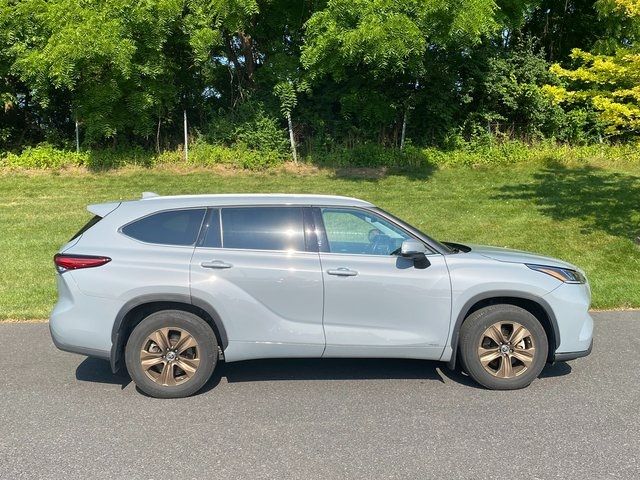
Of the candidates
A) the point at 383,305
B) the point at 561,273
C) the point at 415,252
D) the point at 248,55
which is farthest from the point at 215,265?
the point at 248,55

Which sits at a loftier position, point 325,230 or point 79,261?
point 325,230

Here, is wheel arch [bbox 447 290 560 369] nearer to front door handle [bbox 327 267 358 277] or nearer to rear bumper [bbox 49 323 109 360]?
front door handle [bbox 327 267 358 277]

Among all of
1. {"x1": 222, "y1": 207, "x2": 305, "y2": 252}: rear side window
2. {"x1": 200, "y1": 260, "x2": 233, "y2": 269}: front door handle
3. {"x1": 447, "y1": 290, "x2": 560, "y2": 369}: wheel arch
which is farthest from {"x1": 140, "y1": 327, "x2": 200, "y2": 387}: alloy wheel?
{"x1": 447, "y1": 290, "x2": 560, "y2": 369}: wheel arch

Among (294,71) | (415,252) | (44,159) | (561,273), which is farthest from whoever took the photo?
(44,159)

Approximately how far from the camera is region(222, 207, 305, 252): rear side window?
179 inches

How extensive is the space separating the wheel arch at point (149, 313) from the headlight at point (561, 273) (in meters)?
2.67

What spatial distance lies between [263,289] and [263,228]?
54cm

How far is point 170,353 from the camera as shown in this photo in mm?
4434

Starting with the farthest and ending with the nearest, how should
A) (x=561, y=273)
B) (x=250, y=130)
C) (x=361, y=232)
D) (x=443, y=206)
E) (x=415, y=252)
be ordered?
(x=250, y=130) < (x=443, y=206) < (x=361, y=232) < (x=561, y=273) < (x=415, y=252)

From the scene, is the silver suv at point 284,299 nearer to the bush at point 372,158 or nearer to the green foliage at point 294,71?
the green foliage at point 294,71

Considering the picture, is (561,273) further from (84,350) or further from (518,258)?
(84,350)

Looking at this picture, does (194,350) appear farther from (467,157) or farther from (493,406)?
(467,157)

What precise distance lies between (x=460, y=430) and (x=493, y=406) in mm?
539

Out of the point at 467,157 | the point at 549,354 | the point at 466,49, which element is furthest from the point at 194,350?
the point at 466,49
